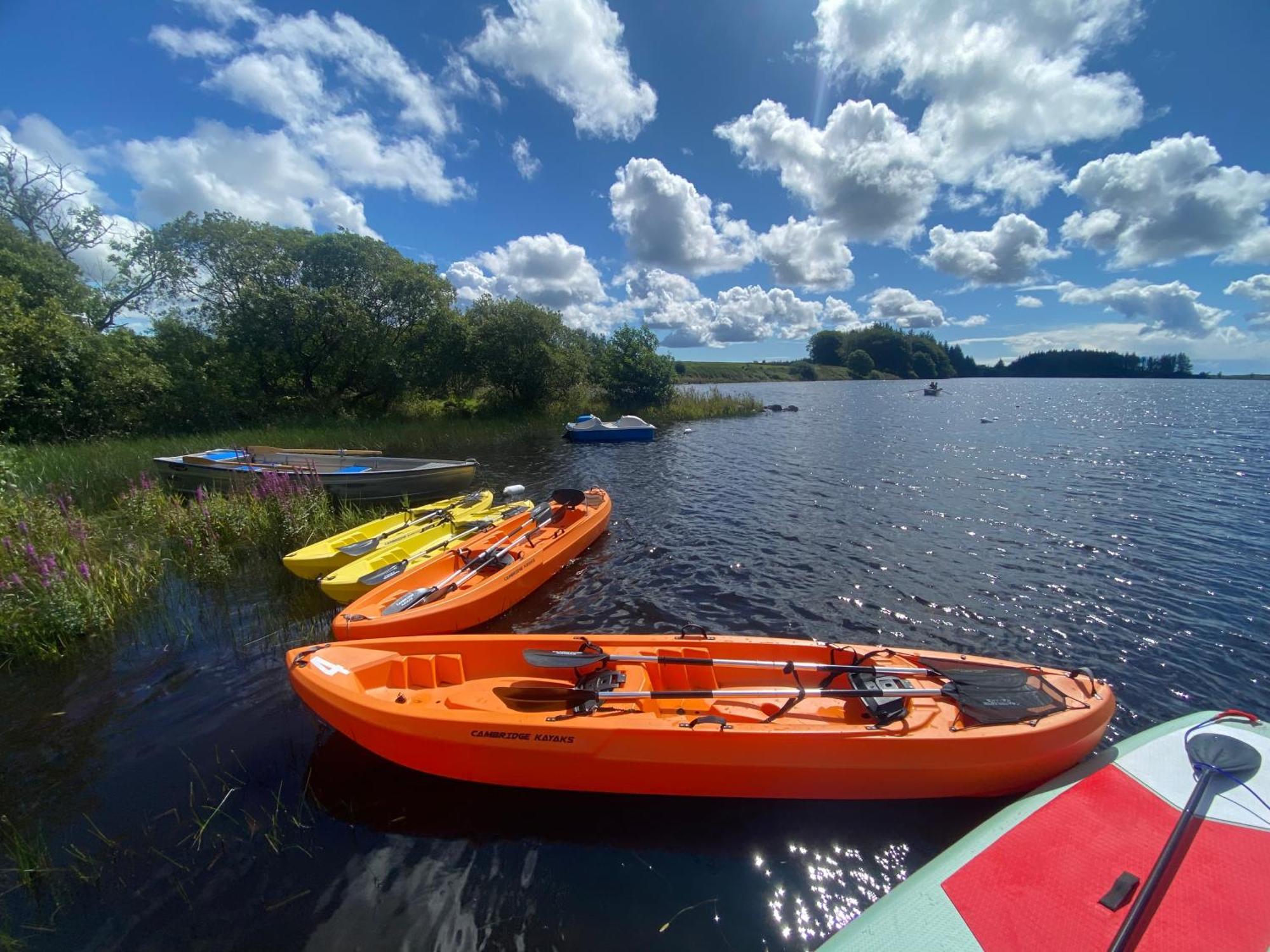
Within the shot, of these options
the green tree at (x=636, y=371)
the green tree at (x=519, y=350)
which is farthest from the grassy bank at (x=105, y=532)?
the green tree at (x=636, y=371)

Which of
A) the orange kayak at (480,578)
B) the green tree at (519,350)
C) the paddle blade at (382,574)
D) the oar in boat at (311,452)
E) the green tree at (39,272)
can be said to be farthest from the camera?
the green tree at (519,350)

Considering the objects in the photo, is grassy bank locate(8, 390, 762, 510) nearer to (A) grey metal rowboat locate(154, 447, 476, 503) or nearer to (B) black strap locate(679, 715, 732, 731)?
(A) grey metal rowboat locate(154, 447, 476, 503)

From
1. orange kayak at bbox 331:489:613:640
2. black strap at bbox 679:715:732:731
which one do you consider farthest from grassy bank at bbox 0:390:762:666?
black strap at bbox 679:715:732:731

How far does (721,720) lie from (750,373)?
140354 millimetres

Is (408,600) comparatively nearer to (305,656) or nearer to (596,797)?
(305,656)

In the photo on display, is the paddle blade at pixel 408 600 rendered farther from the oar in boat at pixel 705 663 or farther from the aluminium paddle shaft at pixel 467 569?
the oar in boat at pixel 705 663

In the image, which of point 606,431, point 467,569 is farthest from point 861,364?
point 467,569

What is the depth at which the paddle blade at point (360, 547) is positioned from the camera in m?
8.02

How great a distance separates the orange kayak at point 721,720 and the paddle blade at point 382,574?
2.05 meters

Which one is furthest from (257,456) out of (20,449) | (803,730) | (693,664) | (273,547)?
(803,730)

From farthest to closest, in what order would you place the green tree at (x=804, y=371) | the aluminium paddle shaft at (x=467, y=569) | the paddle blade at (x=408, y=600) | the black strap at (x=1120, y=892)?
1. the green tree at (x=804, y=371)
2. the aluminium paddle shaft at (x=467, y=569)
3. the paddle blade at (x=408, y=600)
4. the black strap at (x=1120, y=892)

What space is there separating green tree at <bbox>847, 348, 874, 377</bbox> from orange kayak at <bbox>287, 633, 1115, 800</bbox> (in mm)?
145991

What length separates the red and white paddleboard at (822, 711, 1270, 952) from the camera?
8.95ft

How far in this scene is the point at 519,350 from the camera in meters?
30.1
